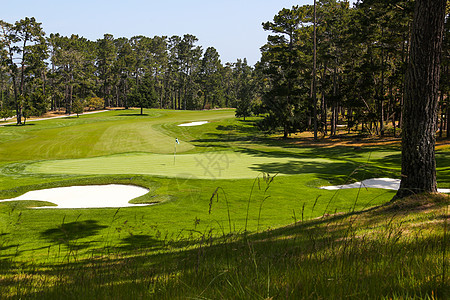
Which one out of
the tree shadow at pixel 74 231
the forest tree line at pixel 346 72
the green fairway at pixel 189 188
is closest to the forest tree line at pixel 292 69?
the forest tree line at pixel 346 72

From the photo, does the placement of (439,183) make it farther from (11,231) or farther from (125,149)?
(125,149)

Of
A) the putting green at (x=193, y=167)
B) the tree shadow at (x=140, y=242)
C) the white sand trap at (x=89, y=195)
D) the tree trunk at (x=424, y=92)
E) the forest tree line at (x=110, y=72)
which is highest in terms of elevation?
the forest tree line at (x=110, y=72)

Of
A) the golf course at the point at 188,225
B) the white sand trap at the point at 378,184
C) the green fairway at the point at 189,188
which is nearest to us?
the golf course at the point at 188,225

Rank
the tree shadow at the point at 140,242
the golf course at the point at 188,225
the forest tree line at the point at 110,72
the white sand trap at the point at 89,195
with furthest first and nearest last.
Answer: the forest tree line at the point at 110,72
the white sand trap at the point at 89,195
the tree shadow at the point at 140,242
the golf course at the point at 188,225

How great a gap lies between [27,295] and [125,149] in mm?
29908

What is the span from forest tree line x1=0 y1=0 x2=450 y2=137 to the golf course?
12036 millimetres

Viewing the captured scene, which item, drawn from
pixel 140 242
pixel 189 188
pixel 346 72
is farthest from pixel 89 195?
pixel 346 72

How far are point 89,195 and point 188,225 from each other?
20.7 ft

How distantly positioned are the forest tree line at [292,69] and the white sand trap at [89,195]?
27.2m

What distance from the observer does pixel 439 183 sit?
15570mm

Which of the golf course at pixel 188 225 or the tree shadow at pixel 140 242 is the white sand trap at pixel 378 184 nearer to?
the golf course at pixel 188 225

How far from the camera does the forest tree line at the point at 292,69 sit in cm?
3819

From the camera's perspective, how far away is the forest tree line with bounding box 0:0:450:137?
3819 centimetres

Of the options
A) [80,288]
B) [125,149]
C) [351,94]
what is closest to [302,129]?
[351,94]
